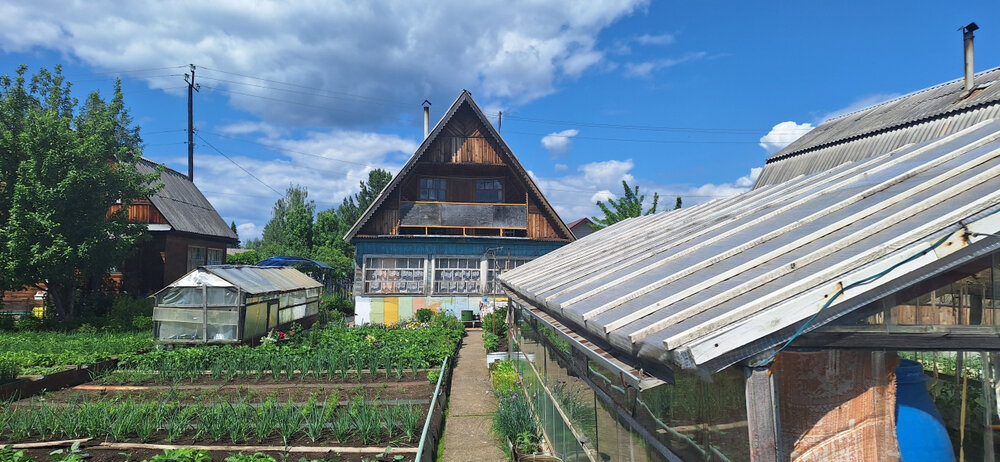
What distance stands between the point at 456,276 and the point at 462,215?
250 centimetres

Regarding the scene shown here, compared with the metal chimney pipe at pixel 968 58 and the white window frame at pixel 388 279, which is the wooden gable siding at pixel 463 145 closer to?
the white window frame at pixel 388 279

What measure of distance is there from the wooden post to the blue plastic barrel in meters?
0.70

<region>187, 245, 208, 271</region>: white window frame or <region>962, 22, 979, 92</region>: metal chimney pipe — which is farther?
<region>187, 245, 208, 271</region>: white window frame

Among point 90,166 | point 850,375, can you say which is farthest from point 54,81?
point 850,375

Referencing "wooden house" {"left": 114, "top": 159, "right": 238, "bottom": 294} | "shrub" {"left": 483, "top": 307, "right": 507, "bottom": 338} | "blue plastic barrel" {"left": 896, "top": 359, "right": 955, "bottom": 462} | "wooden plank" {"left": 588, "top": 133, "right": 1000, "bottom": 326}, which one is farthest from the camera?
"wooden house" {"left": 114, "top": 159, "right": 238, "bottom": 294}

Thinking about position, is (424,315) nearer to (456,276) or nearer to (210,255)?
(456,276)

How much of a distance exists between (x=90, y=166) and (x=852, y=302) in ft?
74.1

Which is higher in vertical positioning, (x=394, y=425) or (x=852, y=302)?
(x=852, y=302)

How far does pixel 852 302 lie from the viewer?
2.32 meters

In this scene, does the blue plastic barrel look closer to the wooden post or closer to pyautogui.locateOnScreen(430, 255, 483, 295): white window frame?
the wooden post

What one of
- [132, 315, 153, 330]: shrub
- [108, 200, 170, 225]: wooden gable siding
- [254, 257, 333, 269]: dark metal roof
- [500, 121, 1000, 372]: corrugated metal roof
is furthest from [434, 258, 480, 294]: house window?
[500, 121, 1000, 372]: corrugated metal roof

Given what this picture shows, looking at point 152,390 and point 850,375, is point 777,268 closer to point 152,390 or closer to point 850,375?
point 850,375

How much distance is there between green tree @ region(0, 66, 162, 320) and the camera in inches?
678

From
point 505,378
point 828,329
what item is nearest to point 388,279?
point 505,378
